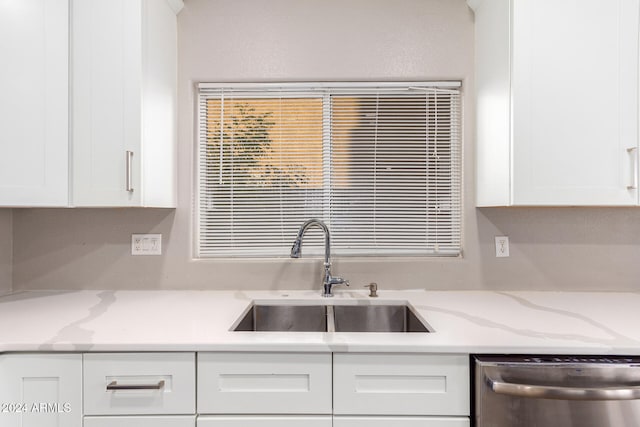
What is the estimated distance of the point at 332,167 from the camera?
1.94 m

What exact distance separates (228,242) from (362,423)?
112 centimetres
